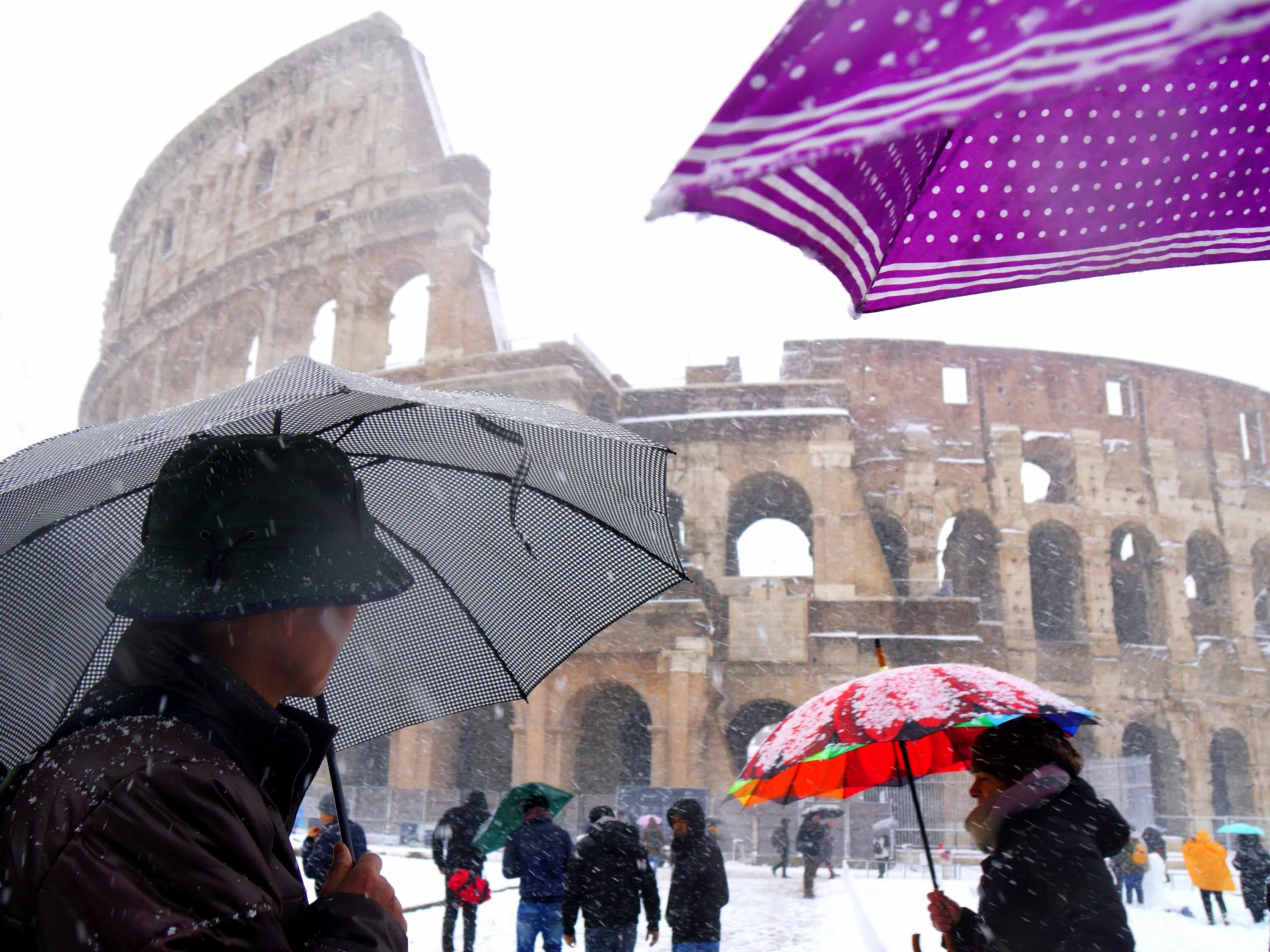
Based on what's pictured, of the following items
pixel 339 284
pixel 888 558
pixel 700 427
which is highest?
pixel 339 284

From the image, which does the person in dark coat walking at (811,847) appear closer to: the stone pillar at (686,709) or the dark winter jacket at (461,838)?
the stone pillar at (686,709)

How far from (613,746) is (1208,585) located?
53.0ft

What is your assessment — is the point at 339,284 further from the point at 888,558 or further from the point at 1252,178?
the point at 1252,178

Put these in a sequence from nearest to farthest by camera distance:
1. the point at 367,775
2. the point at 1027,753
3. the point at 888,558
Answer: the point at 1027,753, the point at 367,775, the point at 888,558

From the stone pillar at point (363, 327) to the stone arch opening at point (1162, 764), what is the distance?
20076 mm

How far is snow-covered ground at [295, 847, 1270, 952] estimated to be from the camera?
9180 millimetres

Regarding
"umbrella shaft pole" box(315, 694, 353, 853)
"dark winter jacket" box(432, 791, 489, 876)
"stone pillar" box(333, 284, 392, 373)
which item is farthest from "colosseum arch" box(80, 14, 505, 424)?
"umbrella shaft pole" box(315, 694, 353, 853)

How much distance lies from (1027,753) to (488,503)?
1.59m

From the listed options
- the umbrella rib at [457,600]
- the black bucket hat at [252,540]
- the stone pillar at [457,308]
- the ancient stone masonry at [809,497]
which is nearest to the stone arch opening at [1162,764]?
the ancient stone masonry at [809,497]

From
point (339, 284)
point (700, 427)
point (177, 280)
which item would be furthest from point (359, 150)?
point (700, 427)

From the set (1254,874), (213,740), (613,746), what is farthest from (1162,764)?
(213,740)

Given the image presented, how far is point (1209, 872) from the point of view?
12617 mm

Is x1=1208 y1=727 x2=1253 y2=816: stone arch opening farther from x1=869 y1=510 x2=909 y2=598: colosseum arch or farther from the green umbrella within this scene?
the green umbrella

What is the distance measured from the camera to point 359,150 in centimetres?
2647
